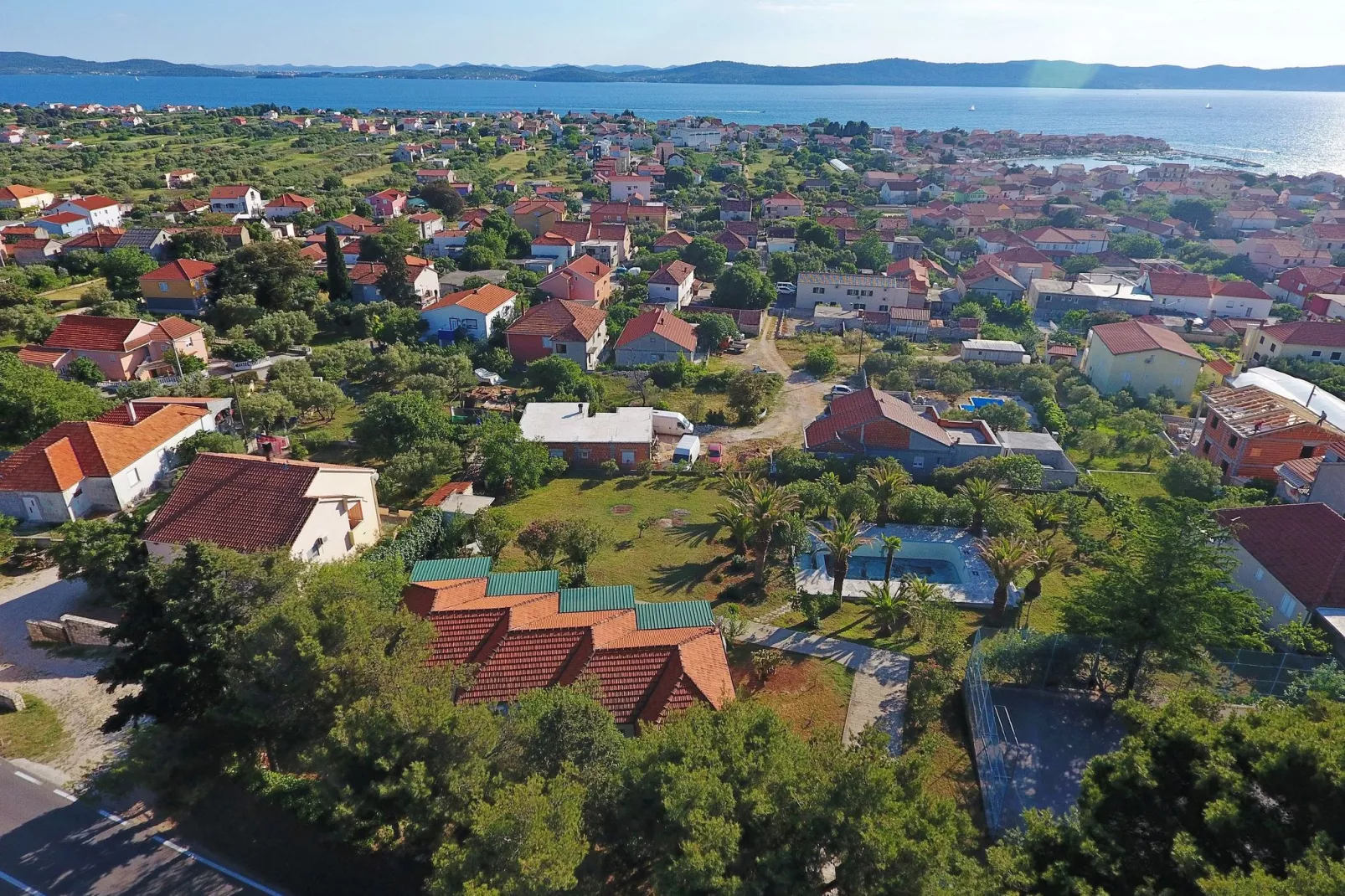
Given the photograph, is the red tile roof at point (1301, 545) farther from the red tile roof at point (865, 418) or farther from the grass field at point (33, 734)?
the grass field at point (33, 734)

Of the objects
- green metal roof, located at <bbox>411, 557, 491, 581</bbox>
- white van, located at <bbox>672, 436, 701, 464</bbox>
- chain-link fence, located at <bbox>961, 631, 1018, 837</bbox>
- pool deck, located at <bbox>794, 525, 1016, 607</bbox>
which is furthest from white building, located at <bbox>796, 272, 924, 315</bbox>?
green metal roof, located at <bbox>411, 557, 491, 581</bbox>

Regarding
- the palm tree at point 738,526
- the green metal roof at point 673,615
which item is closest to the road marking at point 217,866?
the green metal roof at point 673,615

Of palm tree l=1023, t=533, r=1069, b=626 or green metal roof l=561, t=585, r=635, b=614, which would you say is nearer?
green metal roof l=561, t=585, r=635, b=614

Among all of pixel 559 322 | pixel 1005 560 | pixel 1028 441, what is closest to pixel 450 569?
pixel 1005 560

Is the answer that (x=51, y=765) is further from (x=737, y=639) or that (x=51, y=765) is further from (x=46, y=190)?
(x=46, y=190)

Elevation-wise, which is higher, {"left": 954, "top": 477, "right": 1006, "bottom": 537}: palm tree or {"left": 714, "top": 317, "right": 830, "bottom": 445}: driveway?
{"left": 954, "top": 477, "right": 1006, "bottom": 537}: palm tree

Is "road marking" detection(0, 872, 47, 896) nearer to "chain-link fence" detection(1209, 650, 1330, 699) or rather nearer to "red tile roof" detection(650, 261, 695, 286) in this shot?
"chain-link fence" detection(1209, 650, 1330, 699)

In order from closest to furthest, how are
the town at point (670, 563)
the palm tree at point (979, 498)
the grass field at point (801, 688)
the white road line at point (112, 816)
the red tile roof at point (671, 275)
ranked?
the town at point (670, 563) → the white road line at point (112, 816) → the grass field at point (801, 688) → the palm tree at point (979, 498) → the red tile roof at point (671, 275)
